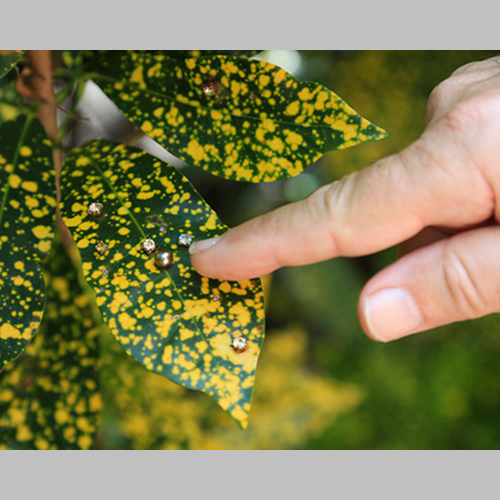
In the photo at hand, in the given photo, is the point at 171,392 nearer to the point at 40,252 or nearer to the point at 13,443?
the point at 13,443

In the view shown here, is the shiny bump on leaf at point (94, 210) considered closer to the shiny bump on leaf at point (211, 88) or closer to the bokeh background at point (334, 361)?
the shiny bump on leaf at point (211, 88)

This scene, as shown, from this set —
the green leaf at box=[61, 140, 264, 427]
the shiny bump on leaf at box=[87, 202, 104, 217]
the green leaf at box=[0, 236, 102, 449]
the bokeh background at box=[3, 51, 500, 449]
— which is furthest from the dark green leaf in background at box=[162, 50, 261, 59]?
the green leaf at box=[0, 236, 102, 449]

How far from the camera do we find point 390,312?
66cm

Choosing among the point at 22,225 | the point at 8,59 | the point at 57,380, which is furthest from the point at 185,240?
the point at 57,380

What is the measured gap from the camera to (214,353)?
63 cm

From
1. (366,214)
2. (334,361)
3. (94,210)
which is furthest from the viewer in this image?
(334,361)

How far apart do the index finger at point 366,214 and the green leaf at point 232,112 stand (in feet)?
0.25

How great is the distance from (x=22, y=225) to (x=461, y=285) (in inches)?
24.1

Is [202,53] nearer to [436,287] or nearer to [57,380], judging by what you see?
[436,287]

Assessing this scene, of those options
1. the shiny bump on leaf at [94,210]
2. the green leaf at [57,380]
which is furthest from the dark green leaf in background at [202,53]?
the green leaf at [57,380]

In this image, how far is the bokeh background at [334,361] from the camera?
1345mm

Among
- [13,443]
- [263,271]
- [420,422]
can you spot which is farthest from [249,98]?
[420,422]

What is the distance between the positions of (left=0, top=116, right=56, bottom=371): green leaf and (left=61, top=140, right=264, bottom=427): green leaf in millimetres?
59

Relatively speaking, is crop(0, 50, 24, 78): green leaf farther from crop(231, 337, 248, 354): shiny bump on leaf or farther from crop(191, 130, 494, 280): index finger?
crop(231, 337, 248, 354): shiny bump on leaf
